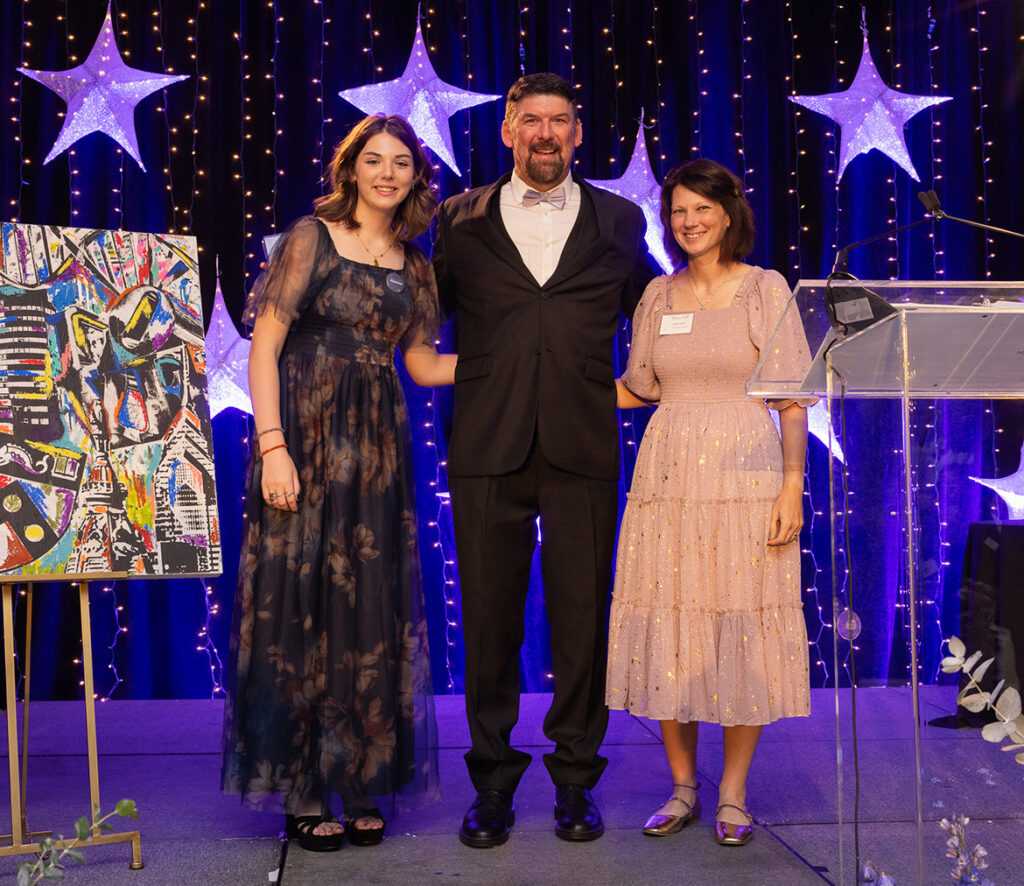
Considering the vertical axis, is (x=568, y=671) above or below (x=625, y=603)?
below

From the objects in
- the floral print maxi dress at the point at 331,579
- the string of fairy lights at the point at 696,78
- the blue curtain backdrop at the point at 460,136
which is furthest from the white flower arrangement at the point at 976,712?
the string of fairy lights at the point at 696,78

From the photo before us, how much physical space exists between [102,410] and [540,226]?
1.06 meters

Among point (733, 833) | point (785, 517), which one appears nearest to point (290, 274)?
point (785, 517)

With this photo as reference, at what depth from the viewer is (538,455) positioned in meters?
2.35

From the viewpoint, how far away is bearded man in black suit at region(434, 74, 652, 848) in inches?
91.1

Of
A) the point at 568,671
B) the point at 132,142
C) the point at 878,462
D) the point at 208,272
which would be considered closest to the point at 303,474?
the point at 568,671

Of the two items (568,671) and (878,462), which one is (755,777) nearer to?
(568,671)

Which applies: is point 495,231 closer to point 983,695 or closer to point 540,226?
point 540,226

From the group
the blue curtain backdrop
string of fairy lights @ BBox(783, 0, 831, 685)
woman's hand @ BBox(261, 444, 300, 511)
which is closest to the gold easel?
woman's hand @ BBox(261, 444, 300, 511)

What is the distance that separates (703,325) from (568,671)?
0.83 metres

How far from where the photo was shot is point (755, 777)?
2754 millimetres

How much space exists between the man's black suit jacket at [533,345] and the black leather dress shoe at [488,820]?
0.72 meters

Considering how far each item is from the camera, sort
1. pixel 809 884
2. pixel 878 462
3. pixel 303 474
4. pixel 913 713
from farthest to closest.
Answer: pixel 303 474 → pixel 809 884 → pixel 878 462 → pixel 913 713

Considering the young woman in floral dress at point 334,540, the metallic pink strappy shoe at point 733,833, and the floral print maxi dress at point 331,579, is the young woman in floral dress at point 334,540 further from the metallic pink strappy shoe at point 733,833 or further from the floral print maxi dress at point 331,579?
the metallic pink strappy shoe at point 733,833
